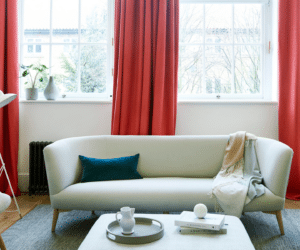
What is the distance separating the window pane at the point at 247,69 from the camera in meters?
3.56

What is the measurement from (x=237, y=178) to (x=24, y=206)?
6.65 feet

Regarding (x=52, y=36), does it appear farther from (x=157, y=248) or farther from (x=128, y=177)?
(x=157, y=248)

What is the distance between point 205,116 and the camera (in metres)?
3.42

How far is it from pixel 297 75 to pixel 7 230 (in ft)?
10.2

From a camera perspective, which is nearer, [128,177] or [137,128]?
[128,177]

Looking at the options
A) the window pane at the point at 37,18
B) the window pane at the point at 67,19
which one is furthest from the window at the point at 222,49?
the window pane at the point at 37,18

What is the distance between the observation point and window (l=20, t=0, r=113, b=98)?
11.8 feet

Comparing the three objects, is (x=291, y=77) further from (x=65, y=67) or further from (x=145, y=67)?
(x=65, y=67)

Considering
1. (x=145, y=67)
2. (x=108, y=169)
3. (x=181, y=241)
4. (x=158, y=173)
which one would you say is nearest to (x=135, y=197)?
(x=108, y=169)

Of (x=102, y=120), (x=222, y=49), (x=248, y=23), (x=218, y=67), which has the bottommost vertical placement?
(x=102, y=120)

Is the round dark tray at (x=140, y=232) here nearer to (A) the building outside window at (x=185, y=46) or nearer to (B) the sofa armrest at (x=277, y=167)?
(B) the sofa armrest at (x=277, y=167)

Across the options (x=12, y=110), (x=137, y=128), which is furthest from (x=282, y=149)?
(x=12, y=110)

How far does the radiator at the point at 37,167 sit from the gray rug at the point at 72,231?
0.49m

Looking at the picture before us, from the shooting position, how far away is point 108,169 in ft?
8.57
